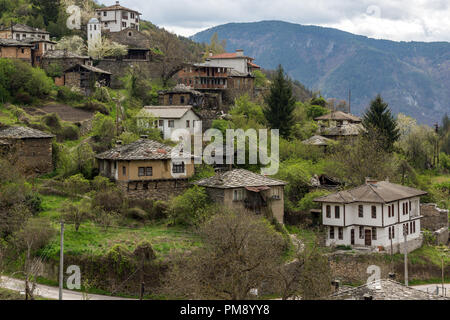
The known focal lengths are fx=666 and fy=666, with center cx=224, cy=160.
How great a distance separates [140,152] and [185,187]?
14.8ft

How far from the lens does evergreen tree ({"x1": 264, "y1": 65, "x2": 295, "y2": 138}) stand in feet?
235

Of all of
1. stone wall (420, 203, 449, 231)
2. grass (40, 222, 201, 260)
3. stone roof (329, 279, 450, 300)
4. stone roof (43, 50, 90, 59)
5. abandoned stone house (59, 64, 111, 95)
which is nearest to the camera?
stone roof (329, 279, 450, 300)

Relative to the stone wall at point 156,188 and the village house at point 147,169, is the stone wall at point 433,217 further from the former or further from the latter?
the stone wall at point 156,188

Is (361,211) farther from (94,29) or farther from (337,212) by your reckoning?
(94,29)

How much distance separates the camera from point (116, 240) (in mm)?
42094

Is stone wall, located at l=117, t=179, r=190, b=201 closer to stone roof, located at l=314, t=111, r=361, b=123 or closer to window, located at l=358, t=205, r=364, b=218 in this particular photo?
window, located at l=358, t=205, r=364, b=218

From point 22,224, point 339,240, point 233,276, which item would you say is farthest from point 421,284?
point 22,224

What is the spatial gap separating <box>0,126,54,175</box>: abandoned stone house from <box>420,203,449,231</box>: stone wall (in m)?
32.3

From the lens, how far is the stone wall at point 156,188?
4938 cm

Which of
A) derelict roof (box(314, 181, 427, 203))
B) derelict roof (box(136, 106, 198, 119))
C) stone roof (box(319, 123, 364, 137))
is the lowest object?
derelict roof (box(314, 181, 427, 203))

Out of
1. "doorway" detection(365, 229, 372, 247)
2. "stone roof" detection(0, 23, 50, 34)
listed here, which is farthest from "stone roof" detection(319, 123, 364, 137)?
"stone roof" detection(0, 23, 50, 34)

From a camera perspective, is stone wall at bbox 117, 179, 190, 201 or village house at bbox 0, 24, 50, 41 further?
village house at bbox 0, 24, 50, 41

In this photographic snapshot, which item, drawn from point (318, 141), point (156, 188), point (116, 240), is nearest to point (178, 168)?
point (156, 188)

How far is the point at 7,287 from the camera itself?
36.1 m
